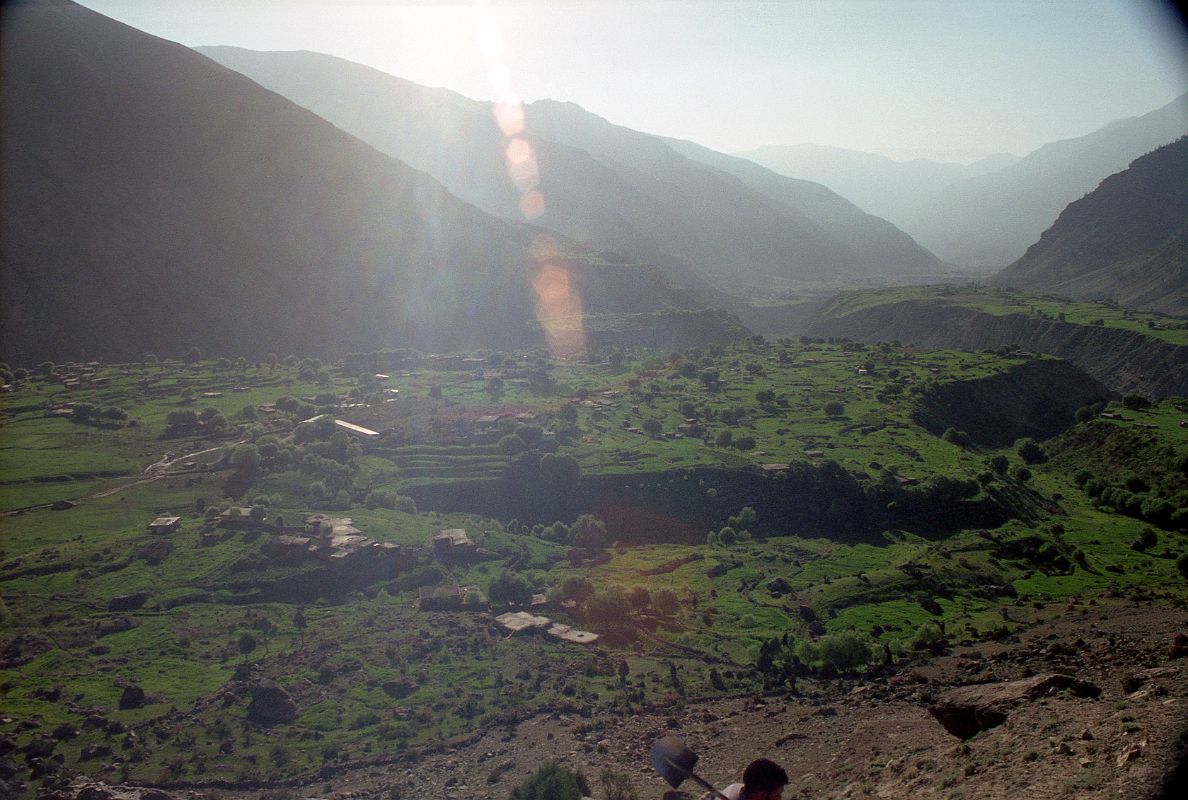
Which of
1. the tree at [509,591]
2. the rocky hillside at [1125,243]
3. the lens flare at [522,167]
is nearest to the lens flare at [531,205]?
the lens flare at [522,167]

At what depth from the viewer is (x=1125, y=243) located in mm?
124000

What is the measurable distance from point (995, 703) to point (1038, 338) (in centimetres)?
7475

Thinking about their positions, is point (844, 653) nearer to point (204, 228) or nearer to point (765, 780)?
point (765, 780)

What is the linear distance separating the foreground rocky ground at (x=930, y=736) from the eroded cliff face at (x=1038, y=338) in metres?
51.0

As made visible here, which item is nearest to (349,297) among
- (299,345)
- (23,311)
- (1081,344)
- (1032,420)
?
(299,345)

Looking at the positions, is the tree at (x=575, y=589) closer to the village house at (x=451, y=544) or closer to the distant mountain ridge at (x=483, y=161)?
the village house at (x=451, y=544)

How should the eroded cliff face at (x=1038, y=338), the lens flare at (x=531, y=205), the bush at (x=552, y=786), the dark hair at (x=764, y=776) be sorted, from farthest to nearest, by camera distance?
the lens flare at (x=531, y=205) < the eroded cliff face at (x=1038, y=338) < the bush at (x=552, y=786) < the dark hair at (x=764, y=776)

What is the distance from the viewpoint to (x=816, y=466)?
37312mm

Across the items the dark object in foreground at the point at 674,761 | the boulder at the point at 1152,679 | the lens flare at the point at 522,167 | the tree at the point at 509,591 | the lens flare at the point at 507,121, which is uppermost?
the lens flare at the point at 507,121

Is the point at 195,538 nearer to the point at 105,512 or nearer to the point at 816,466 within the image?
the point at 105,512

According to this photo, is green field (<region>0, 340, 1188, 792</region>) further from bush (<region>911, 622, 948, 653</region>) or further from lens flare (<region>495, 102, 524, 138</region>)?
lens flare (<region>495, 102, 524, 138</region>)

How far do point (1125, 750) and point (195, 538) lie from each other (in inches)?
1146

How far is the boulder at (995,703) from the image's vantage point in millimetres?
13086

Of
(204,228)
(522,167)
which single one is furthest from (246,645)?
(522,167)
